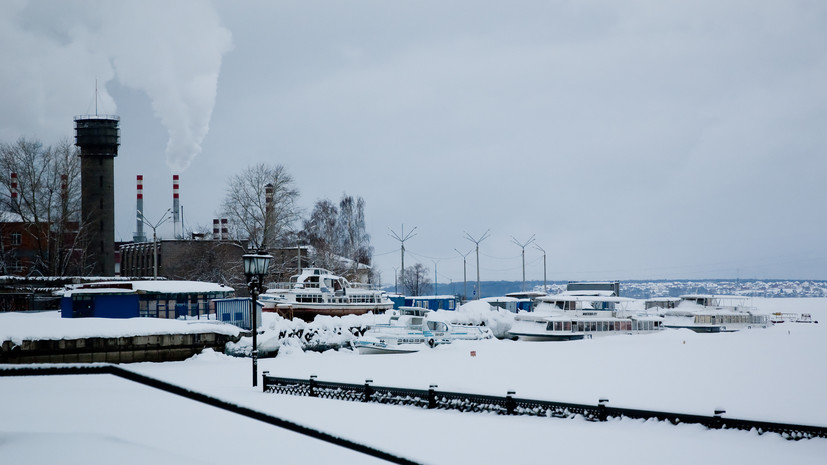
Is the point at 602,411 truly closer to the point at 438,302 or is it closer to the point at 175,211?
the point at 438,302

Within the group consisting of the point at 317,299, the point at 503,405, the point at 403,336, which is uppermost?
the point at 317,299

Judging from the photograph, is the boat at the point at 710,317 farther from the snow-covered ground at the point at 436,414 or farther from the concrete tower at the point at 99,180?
the concrete tower at the point at 99,180

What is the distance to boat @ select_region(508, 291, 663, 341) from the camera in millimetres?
50125

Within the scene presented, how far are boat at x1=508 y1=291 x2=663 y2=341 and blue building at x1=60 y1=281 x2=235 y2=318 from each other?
2169cm

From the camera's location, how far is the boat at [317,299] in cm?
5212

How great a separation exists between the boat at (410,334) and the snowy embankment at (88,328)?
8.31 meters

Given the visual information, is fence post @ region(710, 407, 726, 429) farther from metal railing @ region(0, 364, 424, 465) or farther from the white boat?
the white boat

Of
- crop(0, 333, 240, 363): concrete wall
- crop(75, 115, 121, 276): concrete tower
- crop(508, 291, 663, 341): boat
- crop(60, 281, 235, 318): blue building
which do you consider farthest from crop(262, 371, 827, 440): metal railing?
crop(75, 115, 121, 276): concrete tower

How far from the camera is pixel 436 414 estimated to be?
18.1m

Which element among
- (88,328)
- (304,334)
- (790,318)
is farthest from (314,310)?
(790,318)

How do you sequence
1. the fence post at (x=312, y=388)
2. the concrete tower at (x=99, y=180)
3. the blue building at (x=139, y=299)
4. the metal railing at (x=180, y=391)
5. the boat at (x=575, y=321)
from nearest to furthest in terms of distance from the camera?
the metal railing at (x=180, y=391), the fence post at (x=312, y=388), the blue building at (x=139, y=299), the boat at (x=575, y=321), the concrete tower at (x=99, y=180)

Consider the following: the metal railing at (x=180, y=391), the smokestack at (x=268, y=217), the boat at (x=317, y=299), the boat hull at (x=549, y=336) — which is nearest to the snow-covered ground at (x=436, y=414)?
the metal railing at (x=180, y=391)

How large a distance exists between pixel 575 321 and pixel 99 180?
5486 centimetres

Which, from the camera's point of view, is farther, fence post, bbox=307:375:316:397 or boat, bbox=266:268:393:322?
boat, bbox=266:268:393:322
